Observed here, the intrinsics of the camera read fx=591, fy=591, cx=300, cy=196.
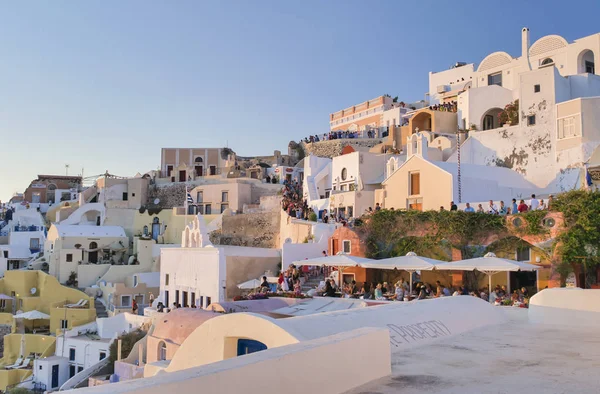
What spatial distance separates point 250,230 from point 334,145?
20339 millimetres

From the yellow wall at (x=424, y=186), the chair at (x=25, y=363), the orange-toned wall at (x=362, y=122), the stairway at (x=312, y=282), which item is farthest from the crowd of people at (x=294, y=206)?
the orange-toned wall at (x=362, y=122)

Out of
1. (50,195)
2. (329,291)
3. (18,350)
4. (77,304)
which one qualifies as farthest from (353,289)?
(50,195)

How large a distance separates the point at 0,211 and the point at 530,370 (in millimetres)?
69993

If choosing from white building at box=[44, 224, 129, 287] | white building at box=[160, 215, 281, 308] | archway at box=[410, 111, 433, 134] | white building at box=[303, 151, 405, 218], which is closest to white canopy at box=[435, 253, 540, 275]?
white building at box=[160, 215, 281, 308]

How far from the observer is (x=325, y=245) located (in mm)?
27266

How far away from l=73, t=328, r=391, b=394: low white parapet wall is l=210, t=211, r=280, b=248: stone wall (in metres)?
29.4

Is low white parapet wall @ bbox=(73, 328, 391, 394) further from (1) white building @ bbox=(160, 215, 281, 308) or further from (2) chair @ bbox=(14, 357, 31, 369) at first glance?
(2) chair @ bbox=(14, 357, 31, 369)

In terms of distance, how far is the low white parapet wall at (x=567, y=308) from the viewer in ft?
33.6

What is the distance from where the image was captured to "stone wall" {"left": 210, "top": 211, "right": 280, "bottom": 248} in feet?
117

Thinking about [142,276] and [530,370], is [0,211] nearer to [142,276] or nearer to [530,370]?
[142,276]

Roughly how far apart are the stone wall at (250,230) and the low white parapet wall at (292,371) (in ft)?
96.3

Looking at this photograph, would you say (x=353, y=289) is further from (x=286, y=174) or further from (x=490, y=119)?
(x=286, y=174)

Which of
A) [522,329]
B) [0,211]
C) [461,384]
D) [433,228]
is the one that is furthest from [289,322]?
[0,211]

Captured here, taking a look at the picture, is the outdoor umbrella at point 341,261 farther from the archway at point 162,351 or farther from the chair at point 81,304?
the chair at point 81,304
